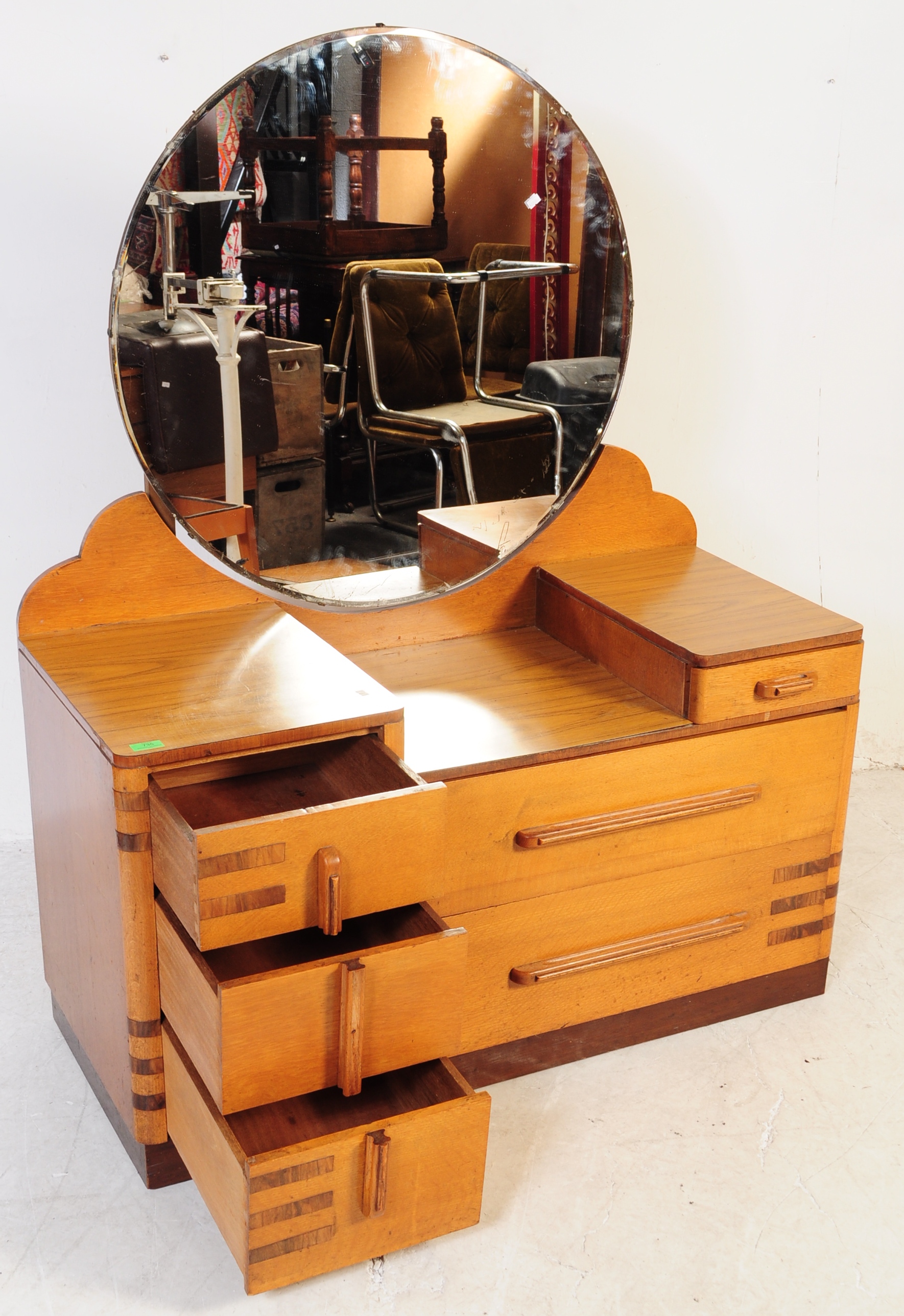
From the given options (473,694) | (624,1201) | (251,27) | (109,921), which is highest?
(251,27)

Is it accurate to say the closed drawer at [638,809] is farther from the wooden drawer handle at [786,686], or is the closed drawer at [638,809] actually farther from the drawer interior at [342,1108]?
the drawer interior at [342,1108]

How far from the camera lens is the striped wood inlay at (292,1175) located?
114 cm

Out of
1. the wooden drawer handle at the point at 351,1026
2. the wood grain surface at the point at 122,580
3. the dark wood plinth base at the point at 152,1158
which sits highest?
the wood grain surface at the point at 122,580

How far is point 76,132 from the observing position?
5.35 ft

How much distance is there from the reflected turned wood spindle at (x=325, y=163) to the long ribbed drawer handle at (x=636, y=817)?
0.78 m

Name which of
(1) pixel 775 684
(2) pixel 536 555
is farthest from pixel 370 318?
(1) pixel 775 684

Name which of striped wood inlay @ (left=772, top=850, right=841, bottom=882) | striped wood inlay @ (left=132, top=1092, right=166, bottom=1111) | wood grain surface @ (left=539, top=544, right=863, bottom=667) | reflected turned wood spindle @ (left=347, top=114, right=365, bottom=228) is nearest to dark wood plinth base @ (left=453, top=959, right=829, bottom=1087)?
striped wood inlay @ (left=772, top=850, right=841, bottom=882)

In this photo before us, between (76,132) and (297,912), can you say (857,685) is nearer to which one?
(297,912)

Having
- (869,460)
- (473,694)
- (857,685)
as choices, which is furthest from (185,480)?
(869,460)

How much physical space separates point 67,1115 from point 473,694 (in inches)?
27.8

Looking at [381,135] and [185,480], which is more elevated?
[381,135]

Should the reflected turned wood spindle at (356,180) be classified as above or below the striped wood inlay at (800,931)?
above

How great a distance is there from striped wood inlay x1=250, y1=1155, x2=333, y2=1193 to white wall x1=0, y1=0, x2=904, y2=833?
0.99 metres

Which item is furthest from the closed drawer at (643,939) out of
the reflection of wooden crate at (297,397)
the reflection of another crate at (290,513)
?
the reflection of wooden crate at (297,397)
